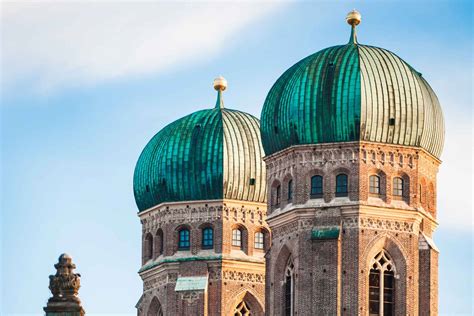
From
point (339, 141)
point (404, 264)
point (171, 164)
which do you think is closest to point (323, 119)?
point (339, 141)

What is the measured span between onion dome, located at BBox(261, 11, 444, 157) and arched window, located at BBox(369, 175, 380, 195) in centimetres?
177

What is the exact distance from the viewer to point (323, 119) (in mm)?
105688

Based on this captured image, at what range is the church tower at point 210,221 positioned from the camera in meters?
118

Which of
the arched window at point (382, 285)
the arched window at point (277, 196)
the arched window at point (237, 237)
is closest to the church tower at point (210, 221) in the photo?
the arched window at point (237, 237)

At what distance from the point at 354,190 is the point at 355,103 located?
4.09 m

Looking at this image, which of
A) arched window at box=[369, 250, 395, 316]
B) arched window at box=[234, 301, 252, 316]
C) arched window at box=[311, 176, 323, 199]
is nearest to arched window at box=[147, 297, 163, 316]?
arched window at box=[234, 301, 252, 316]

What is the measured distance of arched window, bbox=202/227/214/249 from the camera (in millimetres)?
118188

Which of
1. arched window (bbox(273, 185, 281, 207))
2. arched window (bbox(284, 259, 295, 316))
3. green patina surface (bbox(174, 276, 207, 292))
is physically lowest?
arched window (bbox(284, 259, 295, 316))

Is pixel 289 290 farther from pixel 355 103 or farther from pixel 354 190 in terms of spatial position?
pixel 355 103

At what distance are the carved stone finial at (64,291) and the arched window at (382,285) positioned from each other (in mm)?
34886

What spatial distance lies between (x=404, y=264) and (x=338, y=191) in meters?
4.59

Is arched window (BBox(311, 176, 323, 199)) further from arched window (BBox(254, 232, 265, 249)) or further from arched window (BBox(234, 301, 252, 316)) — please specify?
arched window (BBox(234, 301, 252, 316))

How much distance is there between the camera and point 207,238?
388 feet

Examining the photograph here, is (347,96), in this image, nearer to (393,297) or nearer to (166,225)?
(393,297)
